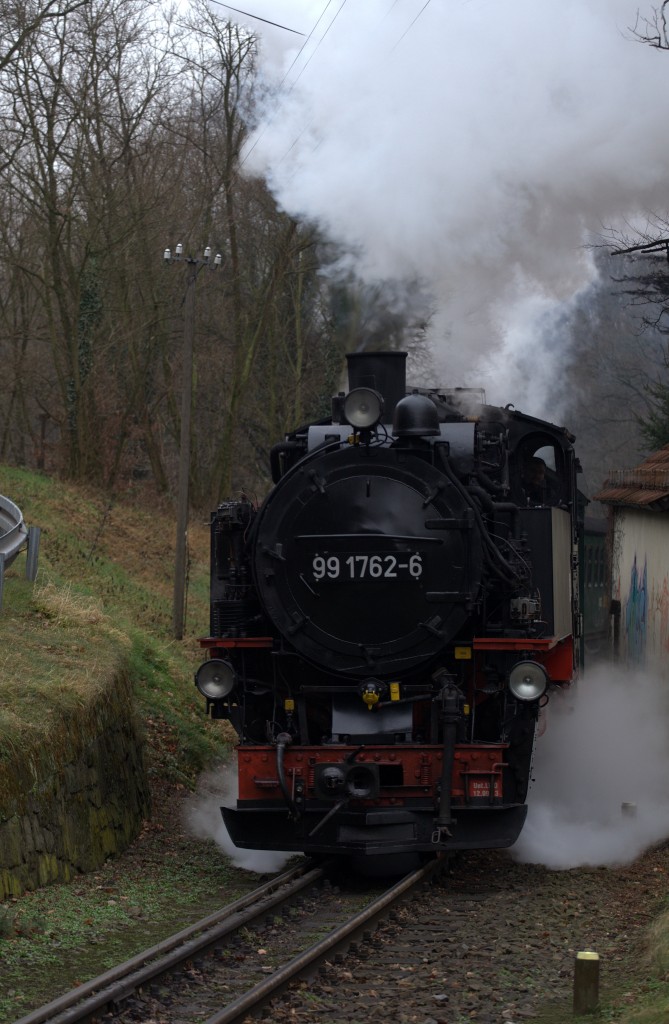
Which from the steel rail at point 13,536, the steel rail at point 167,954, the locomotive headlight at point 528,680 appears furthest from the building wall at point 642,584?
the steel rail at point 167,954

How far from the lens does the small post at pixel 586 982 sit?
5.29m

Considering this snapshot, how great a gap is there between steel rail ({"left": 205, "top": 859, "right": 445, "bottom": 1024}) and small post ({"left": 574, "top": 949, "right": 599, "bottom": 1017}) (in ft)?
4.29

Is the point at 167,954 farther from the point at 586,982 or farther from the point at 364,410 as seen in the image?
the point at 364,410

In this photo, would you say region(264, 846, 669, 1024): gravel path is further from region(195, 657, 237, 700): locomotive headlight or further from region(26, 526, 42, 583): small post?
region(26, 526, 42, 583): small post

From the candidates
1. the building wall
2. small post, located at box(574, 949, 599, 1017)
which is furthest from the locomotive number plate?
the building wall

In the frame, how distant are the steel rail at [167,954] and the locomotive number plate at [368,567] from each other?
6.43 feet

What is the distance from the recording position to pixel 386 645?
319 inches

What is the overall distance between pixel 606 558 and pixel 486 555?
47.8 ft

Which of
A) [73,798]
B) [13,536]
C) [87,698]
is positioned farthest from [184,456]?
[73,798]

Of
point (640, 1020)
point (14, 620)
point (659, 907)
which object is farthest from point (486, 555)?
point (14, 620)

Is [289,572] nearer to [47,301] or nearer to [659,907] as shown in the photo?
[659,907]

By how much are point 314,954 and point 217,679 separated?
8.75 feet

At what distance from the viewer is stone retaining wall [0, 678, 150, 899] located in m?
7.39

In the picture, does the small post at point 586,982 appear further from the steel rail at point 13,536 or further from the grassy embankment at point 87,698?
the steel rail at point 13,536
